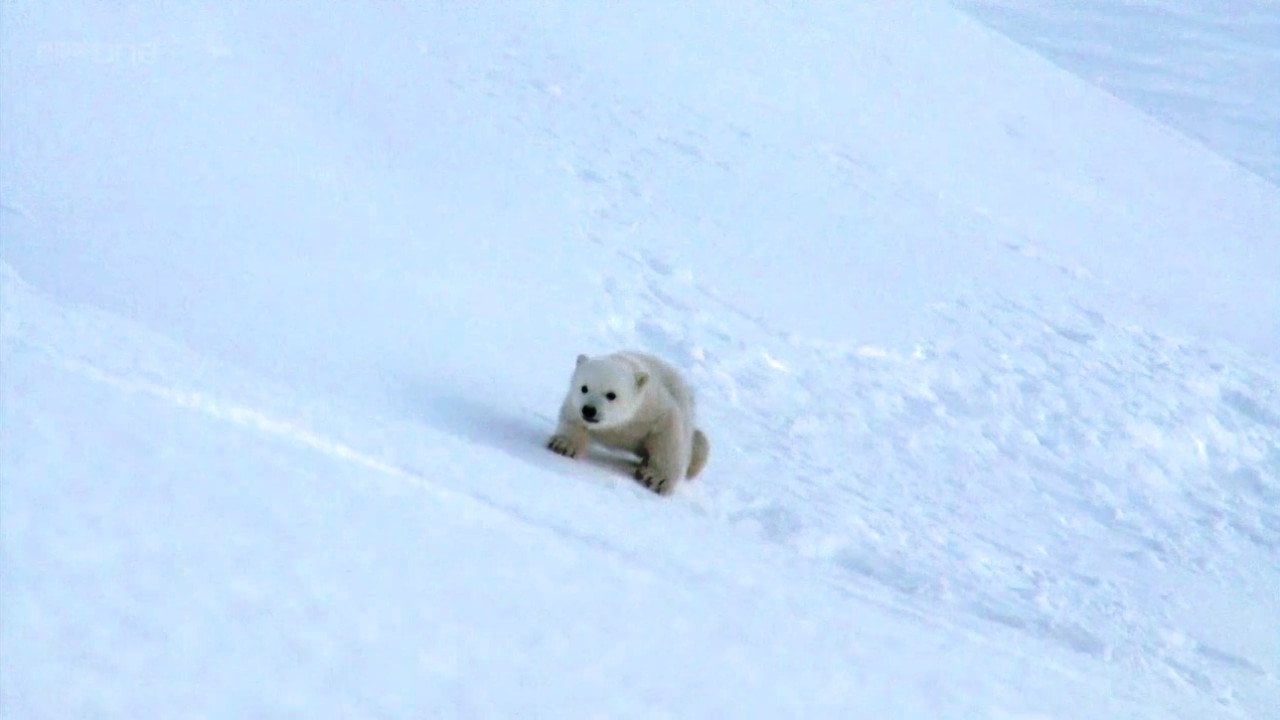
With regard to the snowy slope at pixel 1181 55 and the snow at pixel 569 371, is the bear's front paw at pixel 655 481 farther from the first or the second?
the snowy slope at pixel 1181 55

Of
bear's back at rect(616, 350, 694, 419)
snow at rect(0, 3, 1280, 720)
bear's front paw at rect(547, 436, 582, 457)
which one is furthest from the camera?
Answer: bear's back at rect(616, 350, 694, 419)

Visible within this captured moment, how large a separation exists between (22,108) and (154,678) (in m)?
5.03

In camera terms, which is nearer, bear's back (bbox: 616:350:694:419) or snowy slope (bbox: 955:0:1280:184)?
bear's back (bbox: 616:350:694:419)

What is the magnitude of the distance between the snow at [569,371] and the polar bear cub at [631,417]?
142mm

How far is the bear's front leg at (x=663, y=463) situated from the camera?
198 inches

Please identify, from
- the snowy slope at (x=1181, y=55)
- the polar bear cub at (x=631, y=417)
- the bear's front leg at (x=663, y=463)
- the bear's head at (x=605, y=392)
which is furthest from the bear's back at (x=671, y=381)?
the snowy slope at (x=1181, y=55)

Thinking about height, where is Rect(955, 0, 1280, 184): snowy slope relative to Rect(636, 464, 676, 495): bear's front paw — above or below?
above

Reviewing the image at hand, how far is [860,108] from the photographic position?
1348cm

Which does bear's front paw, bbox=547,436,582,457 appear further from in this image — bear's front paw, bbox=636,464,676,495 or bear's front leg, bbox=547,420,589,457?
bear's front paw, bbox=636,464,676,495

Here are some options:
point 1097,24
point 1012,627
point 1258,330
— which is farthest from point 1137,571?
point 1097,24

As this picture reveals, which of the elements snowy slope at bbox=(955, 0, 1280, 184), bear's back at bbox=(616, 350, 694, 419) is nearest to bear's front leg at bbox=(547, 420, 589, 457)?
bear's back at bbox=(616, 350, 694, 419)

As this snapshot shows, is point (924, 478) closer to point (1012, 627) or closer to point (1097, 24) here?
point (1012, 627)

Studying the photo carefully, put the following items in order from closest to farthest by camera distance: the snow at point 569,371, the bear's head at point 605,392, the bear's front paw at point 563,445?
the snow at point 569,371
the bear's head at point 605,392
the bear's front paw at point 563,445

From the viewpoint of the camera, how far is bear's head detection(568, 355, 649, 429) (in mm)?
4797
